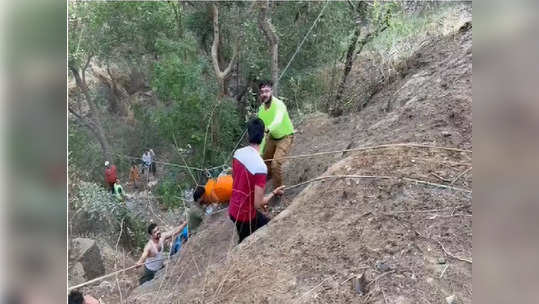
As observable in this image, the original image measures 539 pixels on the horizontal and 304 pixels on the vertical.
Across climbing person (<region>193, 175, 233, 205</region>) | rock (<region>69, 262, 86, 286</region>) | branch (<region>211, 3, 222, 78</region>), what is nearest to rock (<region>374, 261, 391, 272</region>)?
climbing person (<region>193, 175, 233, 205</region>)

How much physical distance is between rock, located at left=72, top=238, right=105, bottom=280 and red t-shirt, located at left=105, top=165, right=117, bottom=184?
0.81 meters

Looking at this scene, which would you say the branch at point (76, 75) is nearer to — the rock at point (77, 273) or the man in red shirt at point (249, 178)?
the rock at point (77, 273)

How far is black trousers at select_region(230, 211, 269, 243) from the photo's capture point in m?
3.38

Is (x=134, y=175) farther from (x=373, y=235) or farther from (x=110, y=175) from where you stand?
(x=373, y=235)

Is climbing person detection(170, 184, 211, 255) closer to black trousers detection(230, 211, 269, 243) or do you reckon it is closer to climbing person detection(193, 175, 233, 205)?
climbing person detection(193, 175, 233, 205)

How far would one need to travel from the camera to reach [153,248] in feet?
14.3

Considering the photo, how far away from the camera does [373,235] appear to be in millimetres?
2953

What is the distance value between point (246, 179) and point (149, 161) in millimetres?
3222

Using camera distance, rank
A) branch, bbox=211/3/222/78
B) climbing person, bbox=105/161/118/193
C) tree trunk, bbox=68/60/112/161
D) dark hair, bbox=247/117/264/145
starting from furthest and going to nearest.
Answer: tree trunk, bbox=68/60/112/161 < climbing person, bbox=105/161/118/193 < branch, bbox=211/3/222/78 < dark hair, bbox=247/117/264/145

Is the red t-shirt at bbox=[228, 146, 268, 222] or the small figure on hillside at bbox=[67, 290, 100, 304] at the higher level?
the red t-shirt at bbox=[228, 146, 268, 222]
